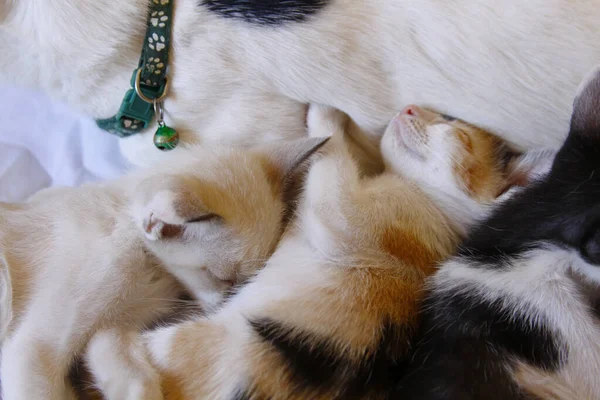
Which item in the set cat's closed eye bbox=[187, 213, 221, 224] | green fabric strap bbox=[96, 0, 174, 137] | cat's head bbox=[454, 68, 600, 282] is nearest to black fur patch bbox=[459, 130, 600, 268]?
cat's head bbox=[454, 68, 600, 282]

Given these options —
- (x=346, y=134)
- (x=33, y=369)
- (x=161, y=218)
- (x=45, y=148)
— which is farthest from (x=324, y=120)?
(x=45, y=148)

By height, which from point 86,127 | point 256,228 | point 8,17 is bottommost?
point 86,127

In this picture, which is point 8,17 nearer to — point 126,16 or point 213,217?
point 126,16

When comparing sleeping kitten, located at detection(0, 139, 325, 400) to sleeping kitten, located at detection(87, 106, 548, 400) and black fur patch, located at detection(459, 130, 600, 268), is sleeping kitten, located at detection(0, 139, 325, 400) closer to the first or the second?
sleeping kitten, located at detection(87, 106, 548, 400)

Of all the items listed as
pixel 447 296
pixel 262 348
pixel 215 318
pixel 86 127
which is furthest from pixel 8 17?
pixel 447 296

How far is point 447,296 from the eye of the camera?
3.51 ft

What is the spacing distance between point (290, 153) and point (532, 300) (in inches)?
20.5

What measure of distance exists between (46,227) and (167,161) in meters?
0.27

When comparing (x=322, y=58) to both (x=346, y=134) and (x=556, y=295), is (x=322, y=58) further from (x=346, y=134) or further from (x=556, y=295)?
(x=556, y=295)

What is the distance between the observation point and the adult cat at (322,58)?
113 centimetres

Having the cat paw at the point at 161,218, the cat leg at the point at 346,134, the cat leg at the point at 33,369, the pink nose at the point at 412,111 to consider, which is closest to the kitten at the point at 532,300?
the pink nose at the point at 412,111

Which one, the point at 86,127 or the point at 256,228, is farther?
the point at 86,127

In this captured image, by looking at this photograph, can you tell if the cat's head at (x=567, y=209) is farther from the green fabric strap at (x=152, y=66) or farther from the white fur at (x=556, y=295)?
the green fabric strap at (x=152, y=66)

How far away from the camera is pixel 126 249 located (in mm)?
1158
